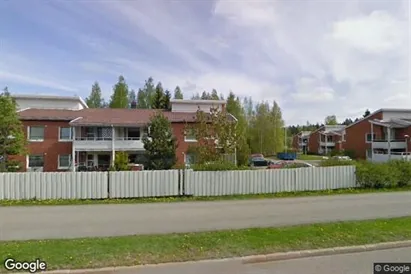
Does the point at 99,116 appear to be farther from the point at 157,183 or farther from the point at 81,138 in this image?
the point at 157,183

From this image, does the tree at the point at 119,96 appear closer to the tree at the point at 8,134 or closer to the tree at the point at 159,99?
the tree at the point at 159,99

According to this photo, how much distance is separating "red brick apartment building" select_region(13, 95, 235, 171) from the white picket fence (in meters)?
13.7

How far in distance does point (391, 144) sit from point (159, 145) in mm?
35859

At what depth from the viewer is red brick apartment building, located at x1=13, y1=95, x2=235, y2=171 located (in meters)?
29.0

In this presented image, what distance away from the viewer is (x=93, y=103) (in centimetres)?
6153

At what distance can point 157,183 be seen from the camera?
13.6 meters

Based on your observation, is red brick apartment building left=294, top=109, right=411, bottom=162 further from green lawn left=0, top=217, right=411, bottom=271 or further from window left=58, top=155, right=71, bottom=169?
window left=58, top=155, right=71, bottom=169

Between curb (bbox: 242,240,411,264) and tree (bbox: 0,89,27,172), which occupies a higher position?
tree (bbox: 0,89,27,172)

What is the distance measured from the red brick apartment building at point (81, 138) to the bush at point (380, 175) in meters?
15.0

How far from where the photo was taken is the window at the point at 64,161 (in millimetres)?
Answer: 29656

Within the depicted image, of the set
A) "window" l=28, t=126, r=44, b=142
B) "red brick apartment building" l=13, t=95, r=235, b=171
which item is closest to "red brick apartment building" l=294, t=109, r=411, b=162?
"red brick apartment building" l=13, t=95, r=235, b=171

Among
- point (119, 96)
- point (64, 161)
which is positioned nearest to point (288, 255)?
point (64, 161)

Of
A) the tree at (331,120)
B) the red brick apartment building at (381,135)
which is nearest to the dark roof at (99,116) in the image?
the red brick apartment building at (381,135)

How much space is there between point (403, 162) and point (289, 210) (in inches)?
417
